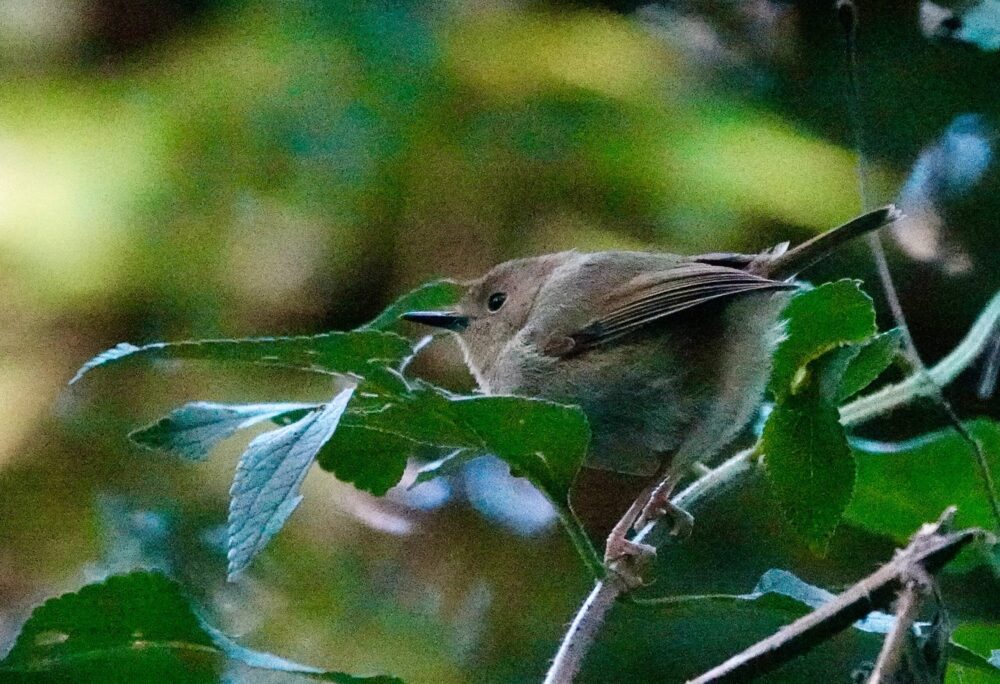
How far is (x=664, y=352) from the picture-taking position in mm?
1137

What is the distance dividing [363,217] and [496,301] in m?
0.69

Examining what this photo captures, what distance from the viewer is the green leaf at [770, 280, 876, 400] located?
31.6 inches

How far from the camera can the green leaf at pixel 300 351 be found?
1.93 feet

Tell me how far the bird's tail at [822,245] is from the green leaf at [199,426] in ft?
2.09

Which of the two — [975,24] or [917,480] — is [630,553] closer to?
[917,480]

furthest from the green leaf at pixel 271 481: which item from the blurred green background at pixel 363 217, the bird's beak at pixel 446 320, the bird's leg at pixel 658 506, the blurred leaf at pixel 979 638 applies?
the blurred green background at pixel 363 217

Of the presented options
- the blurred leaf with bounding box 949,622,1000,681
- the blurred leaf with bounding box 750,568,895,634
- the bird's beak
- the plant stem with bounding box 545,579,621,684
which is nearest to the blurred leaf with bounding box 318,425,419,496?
the plant stem with bounding box 545,579,621,684

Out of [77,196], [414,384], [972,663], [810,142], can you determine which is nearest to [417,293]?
[414,384]

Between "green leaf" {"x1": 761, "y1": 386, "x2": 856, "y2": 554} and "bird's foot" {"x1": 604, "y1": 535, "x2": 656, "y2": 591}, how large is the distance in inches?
5.1

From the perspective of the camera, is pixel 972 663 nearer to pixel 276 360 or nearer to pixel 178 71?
pixel 276 360

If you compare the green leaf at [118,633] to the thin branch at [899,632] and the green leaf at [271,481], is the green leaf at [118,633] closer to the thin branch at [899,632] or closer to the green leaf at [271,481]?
the green leaf at [271,481]

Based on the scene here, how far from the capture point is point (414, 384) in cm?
61

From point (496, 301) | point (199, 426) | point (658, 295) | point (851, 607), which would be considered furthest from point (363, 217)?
point (851, 607)

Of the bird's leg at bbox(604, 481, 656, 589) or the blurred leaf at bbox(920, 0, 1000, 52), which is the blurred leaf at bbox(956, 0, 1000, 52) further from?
the bird's leg at bbox(604, 481, 656, 589)
